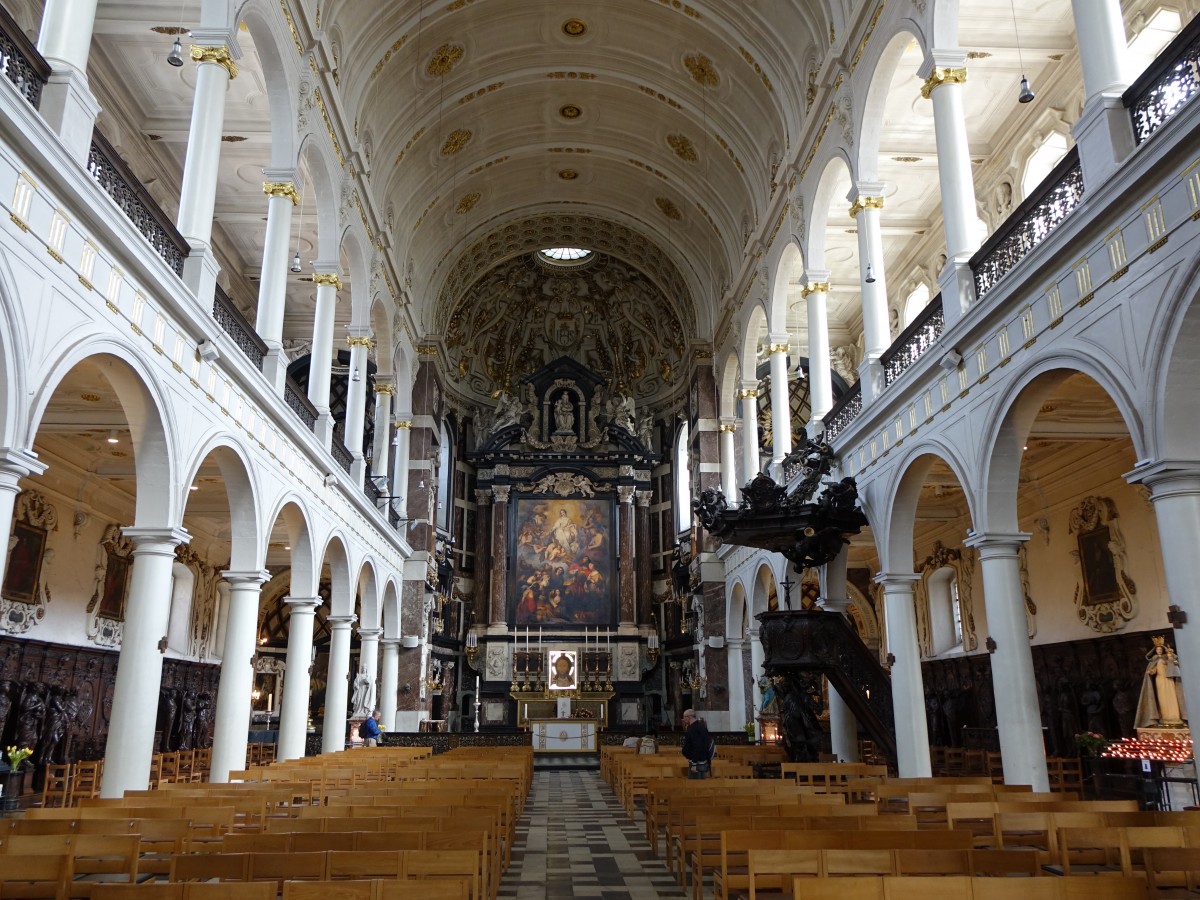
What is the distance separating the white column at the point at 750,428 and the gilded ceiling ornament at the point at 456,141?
10.2m

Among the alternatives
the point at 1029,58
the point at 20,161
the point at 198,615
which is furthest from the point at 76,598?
the point at 1029,58

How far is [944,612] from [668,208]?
1443 cm

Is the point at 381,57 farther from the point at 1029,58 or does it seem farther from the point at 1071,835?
the point at 1071,835

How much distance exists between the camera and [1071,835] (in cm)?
613

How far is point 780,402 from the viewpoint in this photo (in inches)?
819

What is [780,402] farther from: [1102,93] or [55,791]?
[55,791]

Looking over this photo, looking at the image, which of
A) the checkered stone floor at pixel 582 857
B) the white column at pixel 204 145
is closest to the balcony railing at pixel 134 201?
the white column at pixel 204 145

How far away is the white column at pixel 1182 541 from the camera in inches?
300

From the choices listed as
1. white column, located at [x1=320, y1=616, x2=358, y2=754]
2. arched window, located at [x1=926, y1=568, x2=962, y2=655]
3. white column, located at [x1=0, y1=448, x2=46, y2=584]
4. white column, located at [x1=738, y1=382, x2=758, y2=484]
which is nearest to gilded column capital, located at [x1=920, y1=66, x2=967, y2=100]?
white column, located at [x1=0, y1=448, x2=46, y2=584]

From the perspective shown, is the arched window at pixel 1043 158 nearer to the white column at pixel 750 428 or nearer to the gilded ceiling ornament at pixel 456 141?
the white column at pixel 750 428

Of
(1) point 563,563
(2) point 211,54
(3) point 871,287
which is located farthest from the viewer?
(1) point 563,563

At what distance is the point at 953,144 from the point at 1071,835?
9.65 metres

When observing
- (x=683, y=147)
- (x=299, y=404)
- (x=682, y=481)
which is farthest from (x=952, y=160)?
(x=682, y=481)

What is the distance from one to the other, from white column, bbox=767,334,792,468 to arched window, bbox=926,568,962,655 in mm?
6298
